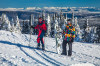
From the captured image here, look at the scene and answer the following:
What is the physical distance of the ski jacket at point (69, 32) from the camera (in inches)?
337

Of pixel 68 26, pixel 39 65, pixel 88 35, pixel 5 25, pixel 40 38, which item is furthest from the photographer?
pixel 5 25

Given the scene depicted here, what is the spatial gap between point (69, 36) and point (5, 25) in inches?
1985

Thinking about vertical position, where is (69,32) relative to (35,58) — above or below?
above

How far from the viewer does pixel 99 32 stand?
5125 cm

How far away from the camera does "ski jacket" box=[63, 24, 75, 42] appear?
857 centimetres

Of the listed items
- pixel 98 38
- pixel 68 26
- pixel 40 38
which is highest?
pixel 68 26

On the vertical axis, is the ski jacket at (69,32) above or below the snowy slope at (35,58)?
above

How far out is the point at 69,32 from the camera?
8.66m

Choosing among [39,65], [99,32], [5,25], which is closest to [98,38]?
[99,32]

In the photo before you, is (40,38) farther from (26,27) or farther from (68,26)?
(26,27)

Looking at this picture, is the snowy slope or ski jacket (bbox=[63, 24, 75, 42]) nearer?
the snowy slope

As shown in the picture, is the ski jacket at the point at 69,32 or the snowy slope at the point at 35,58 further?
the ski jacket at the point at 69,32

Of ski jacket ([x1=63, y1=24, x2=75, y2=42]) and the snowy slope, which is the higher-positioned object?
ski jacket ([x1=63, y1=24, x2=75, y2=42])

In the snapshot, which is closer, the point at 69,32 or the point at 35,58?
the point at 35,58
